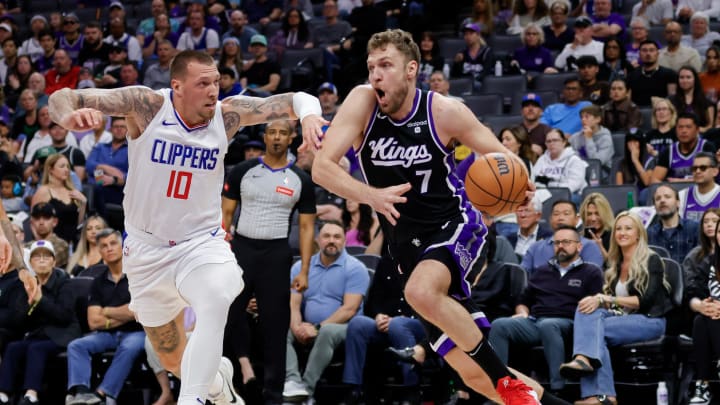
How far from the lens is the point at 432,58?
15.0 meters

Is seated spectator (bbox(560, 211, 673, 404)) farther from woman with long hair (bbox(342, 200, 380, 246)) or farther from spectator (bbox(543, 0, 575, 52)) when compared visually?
spectator (bbox(543, 0, 575, 52))

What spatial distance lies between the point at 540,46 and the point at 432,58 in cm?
150

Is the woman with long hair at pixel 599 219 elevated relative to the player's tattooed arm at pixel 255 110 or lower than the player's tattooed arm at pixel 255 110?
lower

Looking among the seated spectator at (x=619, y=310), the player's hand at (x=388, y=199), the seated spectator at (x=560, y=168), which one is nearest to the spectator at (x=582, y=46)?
the seated spectator at (x=560, y=168)

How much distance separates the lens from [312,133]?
19.8ft

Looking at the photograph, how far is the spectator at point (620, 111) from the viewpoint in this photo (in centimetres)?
1276

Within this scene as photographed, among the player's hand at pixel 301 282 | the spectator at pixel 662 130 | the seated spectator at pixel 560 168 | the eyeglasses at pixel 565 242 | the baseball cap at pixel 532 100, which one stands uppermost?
the baseball cap at pixel 532 100

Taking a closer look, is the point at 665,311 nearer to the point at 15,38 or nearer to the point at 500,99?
the point at 500,99

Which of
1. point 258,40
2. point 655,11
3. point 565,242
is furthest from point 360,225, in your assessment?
point 655,11

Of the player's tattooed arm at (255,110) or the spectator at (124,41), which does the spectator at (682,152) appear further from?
the spectator at (124,41)

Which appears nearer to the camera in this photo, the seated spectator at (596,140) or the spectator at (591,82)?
the seated spectator at (596,140)

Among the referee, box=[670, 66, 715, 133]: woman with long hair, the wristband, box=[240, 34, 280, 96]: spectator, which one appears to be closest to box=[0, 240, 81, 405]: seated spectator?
the referee

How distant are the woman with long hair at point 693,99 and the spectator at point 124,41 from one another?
8758 millimetres

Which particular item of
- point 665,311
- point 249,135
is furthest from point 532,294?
point 249,135
